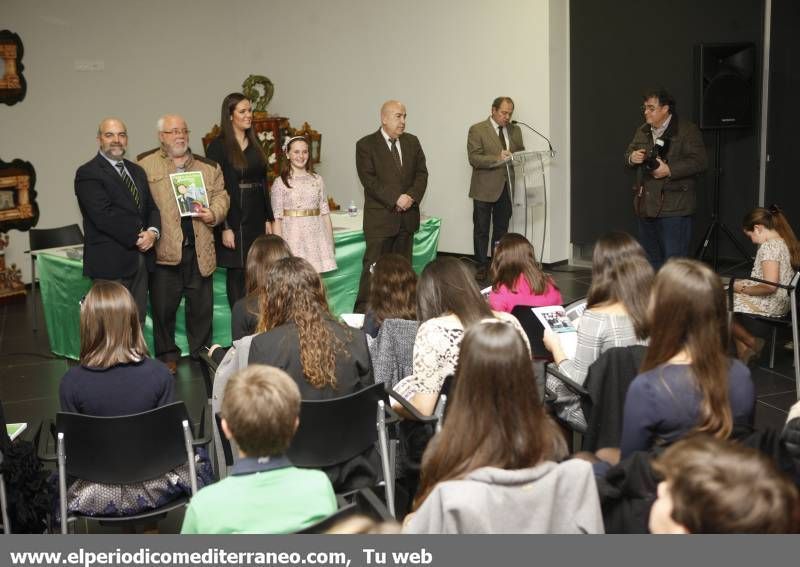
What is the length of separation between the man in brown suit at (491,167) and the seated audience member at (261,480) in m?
6.41

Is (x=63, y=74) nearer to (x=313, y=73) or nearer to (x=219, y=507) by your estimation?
(x=313, y=73)

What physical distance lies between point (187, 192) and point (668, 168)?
3.52 m

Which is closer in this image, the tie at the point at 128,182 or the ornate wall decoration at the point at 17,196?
the tie at the point at 128,182

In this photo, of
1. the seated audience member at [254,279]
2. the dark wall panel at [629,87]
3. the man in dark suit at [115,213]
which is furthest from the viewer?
the dark wall panel at [629,87]

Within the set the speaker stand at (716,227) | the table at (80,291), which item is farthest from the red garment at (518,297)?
the speaker stand at (716,227)

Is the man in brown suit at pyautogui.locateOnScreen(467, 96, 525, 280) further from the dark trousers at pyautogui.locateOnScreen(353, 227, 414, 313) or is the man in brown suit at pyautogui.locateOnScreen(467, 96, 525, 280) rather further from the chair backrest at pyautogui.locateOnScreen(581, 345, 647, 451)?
the chair backrest at pyautogui.locateOnScreen(581, 345, 647, 451)

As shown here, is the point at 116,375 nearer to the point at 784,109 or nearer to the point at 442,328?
the point at 442,328

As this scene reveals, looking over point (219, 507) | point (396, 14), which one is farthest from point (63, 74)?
point (219, 507)

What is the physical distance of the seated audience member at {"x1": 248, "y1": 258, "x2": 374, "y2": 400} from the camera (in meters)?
3.24

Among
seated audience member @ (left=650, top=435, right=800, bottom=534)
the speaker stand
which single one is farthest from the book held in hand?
seated audience member @ (left=650, top=435, right=800, bottom=534)

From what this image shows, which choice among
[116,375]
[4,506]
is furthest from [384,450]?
[4,506]

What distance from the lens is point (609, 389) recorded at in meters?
3.17

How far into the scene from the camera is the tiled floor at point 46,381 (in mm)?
5121

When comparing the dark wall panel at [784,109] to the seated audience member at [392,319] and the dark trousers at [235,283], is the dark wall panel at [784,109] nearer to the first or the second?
the dark trousers at [235,283]
